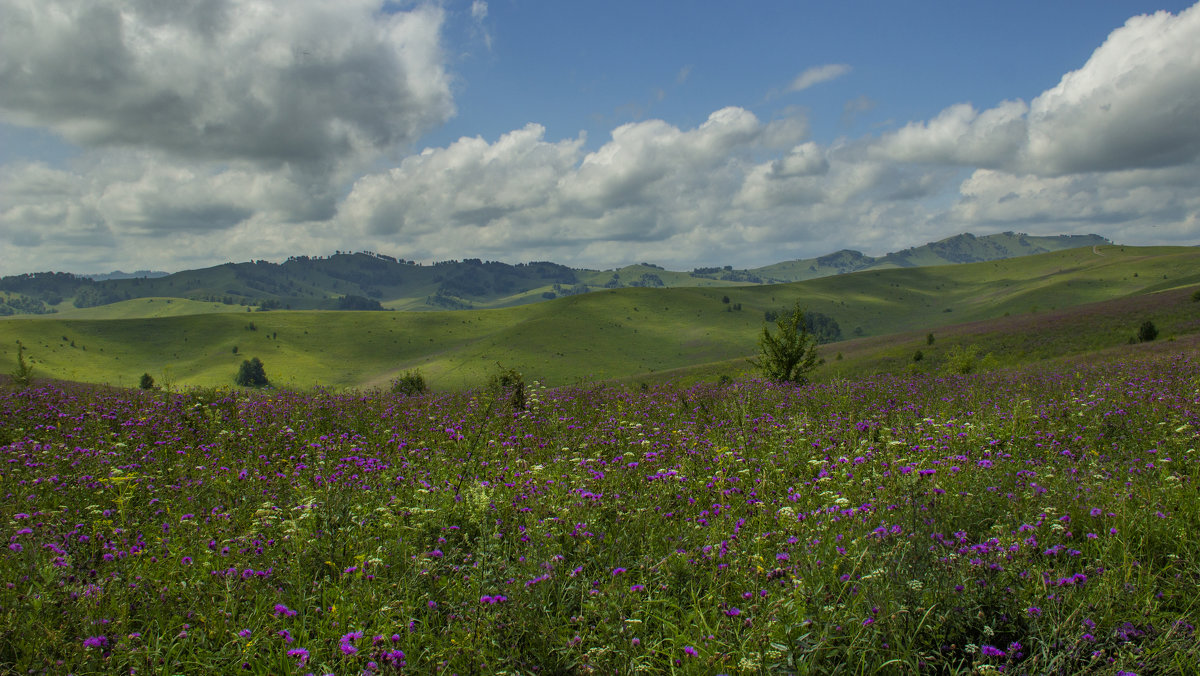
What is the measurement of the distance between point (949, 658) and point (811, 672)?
0.97 metres

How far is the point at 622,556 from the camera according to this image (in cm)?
471

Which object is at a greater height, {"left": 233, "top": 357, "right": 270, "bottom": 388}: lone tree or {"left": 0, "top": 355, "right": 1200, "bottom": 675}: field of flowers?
{"left": 0, "top": 355, "right": 1200, "bottom": 675}: field of flowers

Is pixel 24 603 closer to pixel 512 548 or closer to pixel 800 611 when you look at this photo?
pixel 512 548

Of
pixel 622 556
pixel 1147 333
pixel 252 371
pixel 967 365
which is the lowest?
pixel 252 371

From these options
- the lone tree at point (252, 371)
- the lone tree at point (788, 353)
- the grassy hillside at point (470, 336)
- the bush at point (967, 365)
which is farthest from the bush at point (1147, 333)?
the lone tree at point (252, 371)

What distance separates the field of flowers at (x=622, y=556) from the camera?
134 inches

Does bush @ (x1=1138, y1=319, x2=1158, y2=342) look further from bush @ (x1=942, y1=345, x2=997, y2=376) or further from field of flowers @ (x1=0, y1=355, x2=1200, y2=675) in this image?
field of flowers @ (x1=0, y1=355, x2=1200, y2=675)

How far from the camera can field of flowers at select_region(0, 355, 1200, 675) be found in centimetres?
340

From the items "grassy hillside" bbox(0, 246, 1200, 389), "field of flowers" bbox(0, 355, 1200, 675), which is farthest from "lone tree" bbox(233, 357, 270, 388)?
"field of flowers" bbox(0, 355, 1200, 675)

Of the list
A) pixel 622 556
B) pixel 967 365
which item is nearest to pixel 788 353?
pixel 967 365

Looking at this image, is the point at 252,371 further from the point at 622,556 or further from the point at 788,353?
the point at 622,556

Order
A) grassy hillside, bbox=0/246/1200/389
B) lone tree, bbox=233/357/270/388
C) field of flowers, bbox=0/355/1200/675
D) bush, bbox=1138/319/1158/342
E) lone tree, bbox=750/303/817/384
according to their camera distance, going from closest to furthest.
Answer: field of flowers, bbox=0/355/1200/675 → lone tree, bbox=750/303/817/384 → bush, bbox=1138/319/1158/342 → grassy hillside, bbox=0/246/1200/389 → lone tree, bbox=233/357/270/388

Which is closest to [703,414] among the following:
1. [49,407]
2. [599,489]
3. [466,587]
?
[599,489]

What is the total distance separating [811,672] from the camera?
322 centimetres
